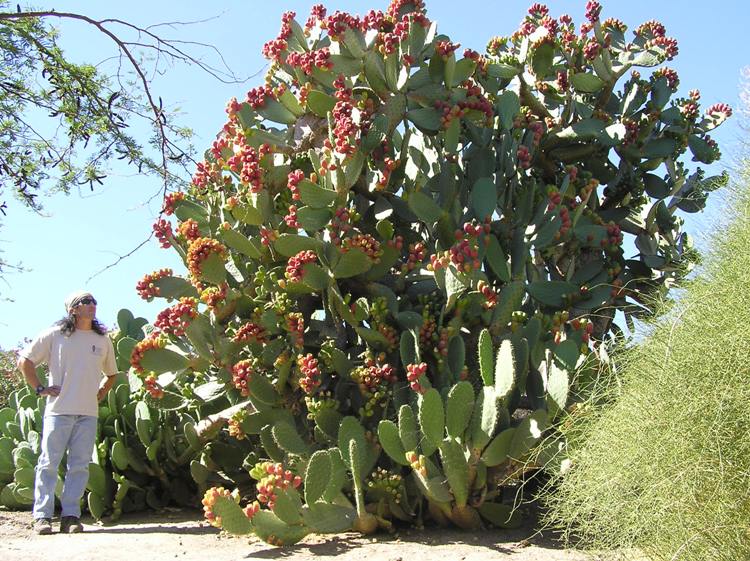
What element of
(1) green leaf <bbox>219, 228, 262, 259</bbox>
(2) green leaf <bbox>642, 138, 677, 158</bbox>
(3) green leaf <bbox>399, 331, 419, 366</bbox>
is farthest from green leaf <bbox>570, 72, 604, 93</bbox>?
(1) green leaf <bbox>219, 228, 262, 259</bbox>

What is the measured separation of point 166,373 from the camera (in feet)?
16.8

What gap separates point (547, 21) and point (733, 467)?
12.1ft

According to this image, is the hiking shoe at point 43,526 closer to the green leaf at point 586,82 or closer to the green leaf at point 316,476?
the green leaf at point 316,476

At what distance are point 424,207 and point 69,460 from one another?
282cm

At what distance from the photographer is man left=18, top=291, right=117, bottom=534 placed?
538cm

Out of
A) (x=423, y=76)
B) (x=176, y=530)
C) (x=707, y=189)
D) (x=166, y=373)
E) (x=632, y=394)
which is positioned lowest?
(x=176, y=530)

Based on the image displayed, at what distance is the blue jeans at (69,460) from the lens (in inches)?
211

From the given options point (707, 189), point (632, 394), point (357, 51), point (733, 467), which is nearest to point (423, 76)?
point (357, 51)

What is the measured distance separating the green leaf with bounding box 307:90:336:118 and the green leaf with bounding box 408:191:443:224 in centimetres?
83

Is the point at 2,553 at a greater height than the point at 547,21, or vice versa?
the point at 547,21

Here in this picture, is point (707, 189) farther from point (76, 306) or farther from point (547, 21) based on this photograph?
point (76, 306)

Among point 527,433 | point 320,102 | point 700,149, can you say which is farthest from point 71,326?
point 700,149

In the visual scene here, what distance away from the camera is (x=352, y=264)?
4688 mm

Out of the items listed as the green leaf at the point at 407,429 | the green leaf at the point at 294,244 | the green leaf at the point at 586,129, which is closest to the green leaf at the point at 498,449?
the green leaf at the point at 407,429
